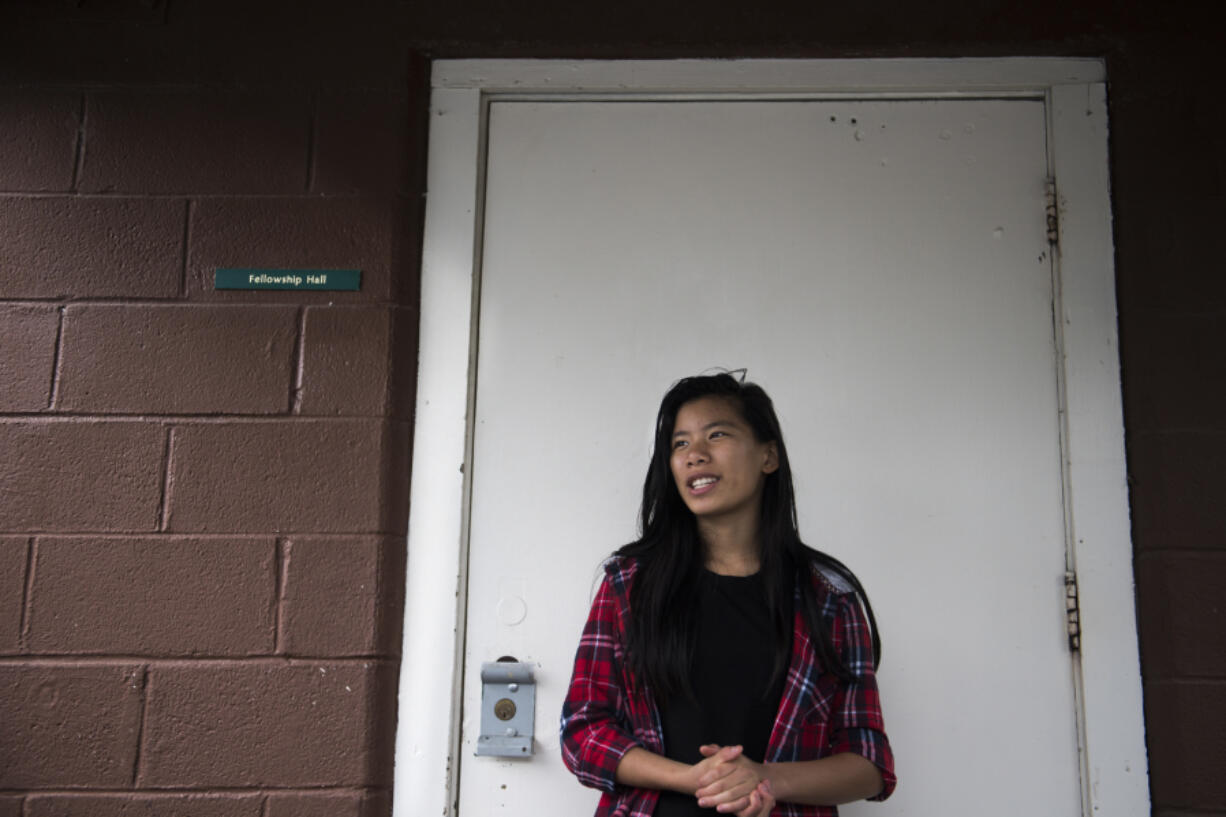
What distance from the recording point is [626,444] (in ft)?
8.11

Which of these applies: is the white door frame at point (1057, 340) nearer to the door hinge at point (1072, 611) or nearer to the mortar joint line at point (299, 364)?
the door hinge at point (1072, 611)

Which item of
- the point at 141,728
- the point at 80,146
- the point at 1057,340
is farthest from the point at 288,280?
the point at 1057,340

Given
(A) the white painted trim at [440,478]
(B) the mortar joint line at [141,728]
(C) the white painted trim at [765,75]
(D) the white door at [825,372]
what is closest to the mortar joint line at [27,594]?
(B) the mortar joint line at [141,728]

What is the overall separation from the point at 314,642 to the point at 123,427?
27.9 inches

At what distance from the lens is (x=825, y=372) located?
2479mm

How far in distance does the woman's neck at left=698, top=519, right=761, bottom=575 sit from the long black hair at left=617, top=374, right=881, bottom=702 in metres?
0.02

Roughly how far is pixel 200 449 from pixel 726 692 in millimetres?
1389

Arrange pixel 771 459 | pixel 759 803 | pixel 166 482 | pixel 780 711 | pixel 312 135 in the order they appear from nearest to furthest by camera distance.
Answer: pixel 759 803 → pixel 780 711 → pixel 771 459 → pixel 166 482 → pixel 312 135

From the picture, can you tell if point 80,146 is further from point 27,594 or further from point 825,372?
point 825,372

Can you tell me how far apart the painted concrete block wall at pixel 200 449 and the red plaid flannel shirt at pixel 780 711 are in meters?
0.63

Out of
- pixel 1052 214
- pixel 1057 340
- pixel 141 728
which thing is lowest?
pixel 141 728

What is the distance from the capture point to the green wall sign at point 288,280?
249 cm

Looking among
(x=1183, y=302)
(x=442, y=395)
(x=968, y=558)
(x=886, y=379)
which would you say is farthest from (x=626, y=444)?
(x=1183, y=302)

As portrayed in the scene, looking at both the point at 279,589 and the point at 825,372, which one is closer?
the point at 279,589
